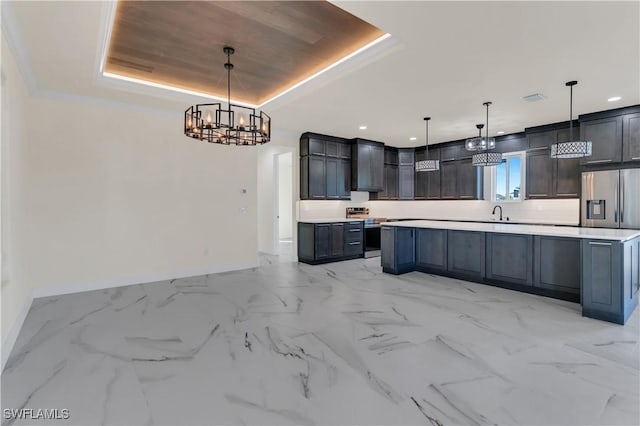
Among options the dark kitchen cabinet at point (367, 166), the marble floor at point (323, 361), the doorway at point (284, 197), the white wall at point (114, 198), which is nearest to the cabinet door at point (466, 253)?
the marble floor at point (323, 361)

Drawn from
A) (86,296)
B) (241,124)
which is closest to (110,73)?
(241,124)

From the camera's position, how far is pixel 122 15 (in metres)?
3.07

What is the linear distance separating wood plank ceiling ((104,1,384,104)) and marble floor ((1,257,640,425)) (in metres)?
3.04

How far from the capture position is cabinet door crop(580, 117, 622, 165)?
527 centimetres

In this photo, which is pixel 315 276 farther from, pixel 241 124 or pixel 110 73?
pixel 110 73

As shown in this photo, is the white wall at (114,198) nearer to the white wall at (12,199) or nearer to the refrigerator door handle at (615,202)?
the white wall at (12,199)

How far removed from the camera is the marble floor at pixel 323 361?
2.07 m

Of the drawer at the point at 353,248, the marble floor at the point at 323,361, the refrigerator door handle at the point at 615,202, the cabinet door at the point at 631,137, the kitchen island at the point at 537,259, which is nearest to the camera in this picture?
the marble floor at the point at 323,361

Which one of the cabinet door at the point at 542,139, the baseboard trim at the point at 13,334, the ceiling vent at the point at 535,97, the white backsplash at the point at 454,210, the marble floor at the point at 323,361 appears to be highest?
the ceiling vent at the point at 535,97

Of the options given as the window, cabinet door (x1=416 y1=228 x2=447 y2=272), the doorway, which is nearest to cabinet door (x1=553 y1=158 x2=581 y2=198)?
the window

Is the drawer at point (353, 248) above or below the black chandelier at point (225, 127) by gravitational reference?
below

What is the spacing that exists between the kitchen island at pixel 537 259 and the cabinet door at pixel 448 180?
2640mm

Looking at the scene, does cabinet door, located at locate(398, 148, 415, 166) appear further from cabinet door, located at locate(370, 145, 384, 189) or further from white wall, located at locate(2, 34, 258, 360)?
white wall, located at locate(2, 34, 258, 360)

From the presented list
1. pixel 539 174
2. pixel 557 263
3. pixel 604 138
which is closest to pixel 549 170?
pixel 539 174
